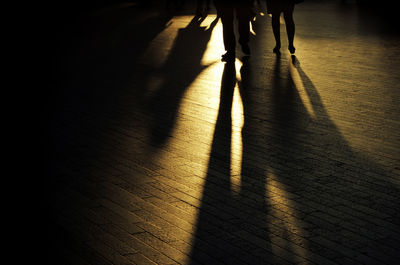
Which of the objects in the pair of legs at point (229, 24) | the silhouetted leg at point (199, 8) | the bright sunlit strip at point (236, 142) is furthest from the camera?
the silhouetted leg at point (199, 8)

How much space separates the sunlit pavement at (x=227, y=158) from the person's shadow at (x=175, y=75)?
28mm

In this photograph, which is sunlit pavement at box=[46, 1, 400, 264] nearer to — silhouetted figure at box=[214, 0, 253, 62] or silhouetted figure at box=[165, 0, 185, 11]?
silhouetted figure at box=[214, 0, 253, 62]

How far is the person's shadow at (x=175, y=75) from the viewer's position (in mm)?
6809

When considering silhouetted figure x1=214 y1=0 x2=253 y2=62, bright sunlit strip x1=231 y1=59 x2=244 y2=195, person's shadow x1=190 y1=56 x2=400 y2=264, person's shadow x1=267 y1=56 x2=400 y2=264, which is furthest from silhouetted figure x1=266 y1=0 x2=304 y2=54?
person's shadow x1=190 y1=56 x2=400 y2=264

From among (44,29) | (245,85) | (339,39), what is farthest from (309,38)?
(44,29)

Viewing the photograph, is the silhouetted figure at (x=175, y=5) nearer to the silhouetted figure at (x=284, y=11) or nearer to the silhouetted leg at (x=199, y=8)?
the silhouetted leg at (x=199, y=8)

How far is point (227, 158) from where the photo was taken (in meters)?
5.67

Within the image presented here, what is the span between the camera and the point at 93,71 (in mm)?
10094

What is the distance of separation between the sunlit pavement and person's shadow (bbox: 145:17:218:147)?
Answer: 0.03 m

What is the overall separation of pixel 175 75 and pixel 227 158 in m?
4.14

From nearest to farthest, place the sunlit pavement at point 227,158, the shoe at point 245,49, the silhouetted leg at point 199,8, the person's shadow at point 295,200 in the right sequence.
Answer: the person's shadow at point 295,200 < the sunlit pavement at point 227,158 < the shoe at point 245,49 < the silhouetted leg at point 199,8

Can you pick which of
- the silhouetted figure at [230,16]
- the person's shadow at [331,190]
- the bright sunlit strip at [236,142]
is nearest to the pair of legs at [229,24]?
the silhouetted figure at [230,16]

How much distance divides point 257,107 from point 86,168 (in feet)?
8.34

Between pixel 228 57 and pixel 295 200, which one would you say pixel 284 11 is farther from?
pixel 295 200
